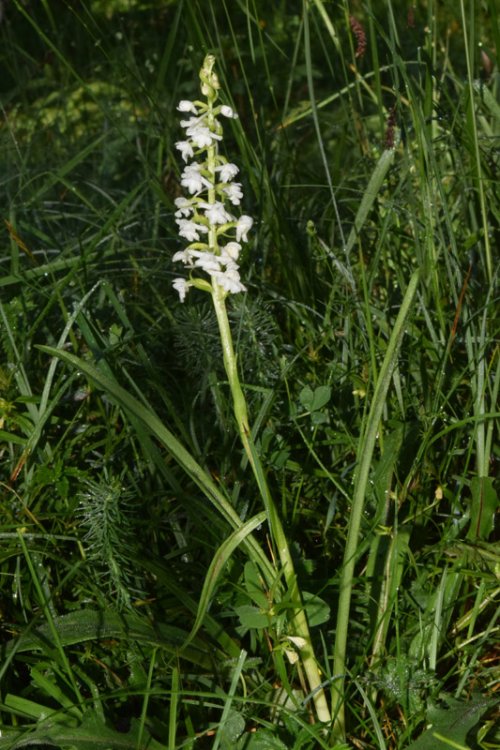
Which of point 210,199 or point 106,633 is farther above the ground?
point 210,199

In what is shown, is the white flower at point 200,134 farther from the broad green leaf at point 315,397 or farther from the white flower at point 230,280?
the broad green leaf at point 315,397

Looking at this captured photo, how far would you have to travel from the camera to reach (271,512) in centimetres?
138

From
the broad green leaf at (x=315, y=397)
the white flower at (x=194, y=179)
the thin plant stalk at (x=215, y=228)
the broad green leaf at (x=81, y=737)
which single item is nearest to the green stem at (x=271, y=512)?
the thin plant stalk at (x=215, y=228)

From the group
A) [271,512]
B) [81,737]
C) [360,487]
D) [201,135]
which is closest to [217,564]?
[271,512]

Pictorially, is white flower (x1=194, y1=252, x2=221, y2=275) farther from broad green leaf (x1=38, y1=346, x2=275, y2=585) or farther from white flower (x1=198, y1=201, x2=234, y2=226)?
broad green leaf (x1=38, y1=346, x2=275, y2=585)

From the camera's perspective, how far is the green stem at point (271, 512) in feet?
4.45

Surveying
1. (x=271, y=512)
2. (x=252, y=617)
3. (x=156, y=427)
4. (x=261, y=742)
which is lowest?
(x=261, y=742)

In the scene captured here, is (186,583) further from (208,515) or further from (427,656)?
(427,656)

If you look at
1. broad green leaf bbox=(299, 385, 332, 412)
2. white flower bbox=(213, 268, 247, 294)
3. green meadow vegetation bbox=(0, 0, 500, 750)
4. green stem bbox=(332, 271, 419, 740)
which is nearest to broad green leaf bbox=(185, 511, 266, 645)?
green meadow vegetation bbox=(0, 0, 500, 750)

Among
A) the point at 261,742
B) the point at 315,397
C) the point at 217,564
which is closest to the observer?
the point at 217,564

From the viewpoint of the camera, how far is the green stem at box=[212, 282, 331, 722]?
53.4 inches

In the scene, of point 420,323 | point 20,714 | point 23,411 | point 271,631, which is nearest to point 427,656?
point 271,631

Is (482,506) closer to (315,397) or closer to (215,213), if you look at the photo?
(315,397)

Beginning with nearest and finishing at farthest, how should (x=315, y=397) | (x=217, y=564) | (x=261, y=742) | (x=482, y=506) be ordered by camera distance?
1. (x=217, y=564)
2. (x=261, y=742)
3. (x=482, y=506)
4. (x=315, y=397)
